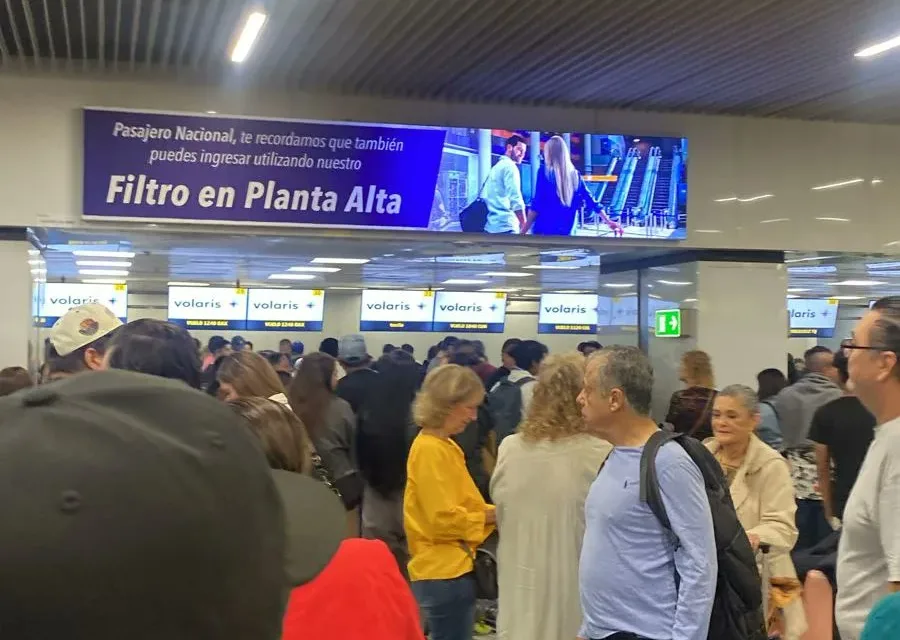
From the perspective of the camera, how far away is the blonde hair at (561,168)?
7.84 metres

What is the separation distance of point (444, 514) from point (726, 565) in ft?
4.28

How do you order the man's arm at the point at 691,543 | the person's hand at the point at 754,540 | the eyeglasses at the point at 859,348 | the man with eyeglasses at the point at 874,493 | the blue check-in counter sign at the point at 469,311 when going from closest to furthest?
the man with eyeglasses at the point at 874,493 → the eyeglasses at the point at 859,348 → the man's arm at the point at 691,543 → the person's hand at the point at 754,540 → the blue check-in counter sign at the point at 469,311

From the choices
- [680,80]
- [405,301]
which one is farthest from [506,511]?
[405,301]

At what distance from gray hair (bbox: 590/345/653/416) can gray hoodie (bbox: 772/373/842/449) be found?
12.6 ft

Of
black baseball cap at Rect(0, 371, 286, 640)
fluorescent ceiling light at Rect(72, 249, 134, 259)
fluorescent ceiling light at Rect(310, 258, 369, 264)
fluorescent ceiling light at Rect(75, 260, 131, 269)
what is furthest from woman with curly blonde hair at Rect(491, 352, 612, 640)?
fluorescent ceiling light at Rect(75, 260, 131, 269)

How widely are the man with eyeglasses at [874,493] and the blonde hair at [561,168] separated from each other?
5.07 metres

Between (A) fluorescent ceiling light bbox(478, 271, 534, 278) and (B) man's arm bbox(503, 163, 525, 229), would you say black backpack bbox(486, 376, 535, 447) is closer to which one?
(B) man's arm bbox(503, 163, 525, 229)

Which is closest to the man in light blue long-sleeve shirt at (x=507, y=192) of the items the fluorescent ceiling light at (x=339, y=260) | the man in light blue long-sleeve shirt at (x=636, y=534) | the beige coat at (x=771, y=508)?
the beige coat at (x=771, y=508)

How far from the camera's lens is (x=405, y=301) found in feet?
52.9

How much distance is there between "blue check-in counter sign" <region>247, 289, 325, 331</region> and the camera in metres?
15.4

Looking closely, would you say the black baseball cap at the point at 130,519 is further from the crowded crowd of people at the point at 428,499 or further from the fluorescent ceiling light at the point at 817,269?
the fluorescent ceiling light at the point at 817,269

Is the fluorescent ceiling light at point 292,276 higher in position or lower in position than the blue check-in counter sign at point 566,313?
higher

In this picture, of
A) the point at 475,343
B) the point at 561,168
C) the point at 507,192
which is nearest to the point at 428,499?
the point at 507,192

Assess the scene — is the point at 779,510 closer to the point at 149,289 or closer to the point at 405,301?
the point at 405,301
